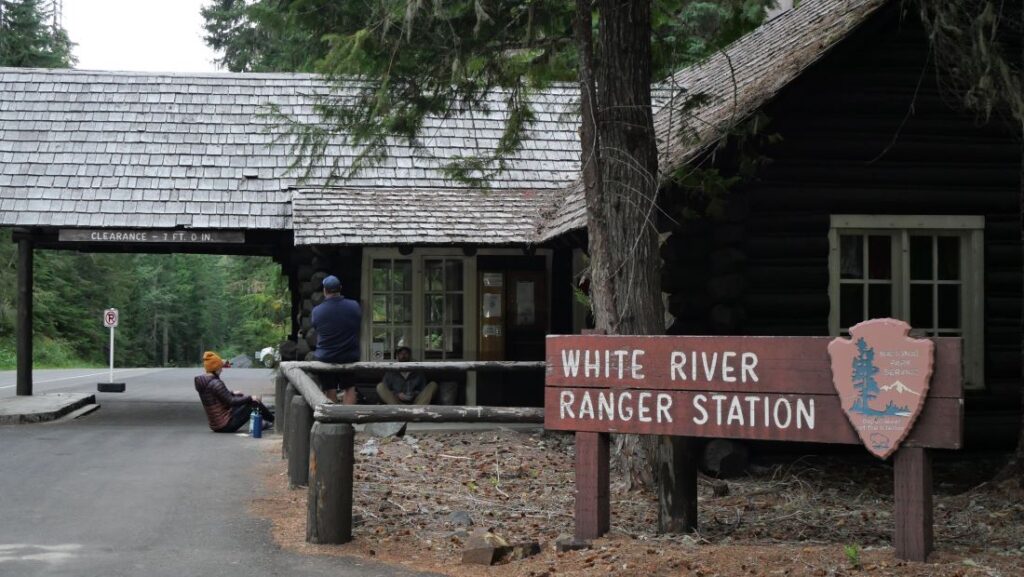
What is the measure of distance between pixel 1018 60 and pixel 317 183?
33.4 feet

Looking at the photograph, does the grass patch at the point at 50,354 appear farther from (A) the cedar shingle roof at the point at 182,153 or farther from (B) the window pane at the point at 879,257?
(B) the window pane at the point at 879,257

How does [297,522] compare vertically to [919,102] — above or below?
below

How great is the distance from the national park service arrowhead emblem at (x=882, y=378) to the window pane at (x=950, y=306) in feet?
→ 19.8

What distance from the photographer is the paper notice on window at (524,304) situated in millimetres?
17422

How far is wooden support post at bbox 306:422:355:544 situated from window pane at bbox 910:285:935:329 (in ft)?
21.7

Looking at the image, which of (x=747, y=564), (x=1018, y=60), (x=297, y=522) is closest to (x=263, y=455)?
(x=297, y=522)

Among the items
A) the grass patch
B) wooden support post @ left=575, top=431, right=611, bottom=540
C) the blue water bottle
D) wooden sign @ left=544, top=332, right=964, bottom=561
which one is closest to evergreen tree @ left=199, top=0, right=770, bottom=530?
wooden support post @ left=575, top=431, right=611, bottom=540

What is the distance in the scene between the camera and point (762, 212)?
11.8 m

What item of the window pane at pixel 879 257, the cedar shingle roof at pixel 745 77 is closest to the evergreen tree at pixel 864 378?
the cedar shingle roof at pixel 745 77

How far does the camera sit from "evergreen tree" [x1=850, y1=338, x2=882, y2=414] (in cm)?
629

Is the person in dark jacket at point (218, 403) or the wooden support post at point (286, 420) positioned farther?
the person in dark jacket at point (218, 403)

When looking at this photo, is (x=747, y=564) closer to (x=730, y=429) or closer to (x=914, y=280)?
(x=730, y=429)

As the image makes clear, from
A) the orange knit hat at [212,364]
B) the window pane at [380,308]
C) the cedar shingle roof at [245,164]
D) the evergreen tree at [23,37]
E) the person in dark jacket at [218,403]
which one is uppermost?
the evergreen tree at [23,37]

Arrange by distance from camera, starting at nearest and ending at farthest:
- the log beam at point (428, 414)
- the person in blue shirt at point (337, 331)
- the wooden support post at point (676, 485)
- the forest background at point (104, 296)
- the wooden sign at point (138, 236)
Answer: the wooden support post at point (676, 485) < the log beam at point (428, 414) < the person in blue shirt at point (337, 331) < the wooden sign at point (138, 236) < the forest background at point (104, 296)
